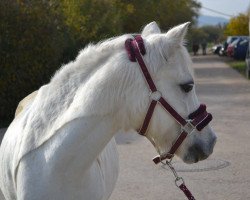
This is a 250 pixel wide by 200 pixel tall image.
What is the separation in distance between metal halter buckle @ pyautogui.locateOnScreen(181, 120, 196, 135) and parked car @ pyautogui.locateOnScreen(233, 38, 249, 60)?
33886 millimetres

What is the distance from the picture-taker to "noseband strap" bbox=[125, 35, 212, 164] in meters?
2.43

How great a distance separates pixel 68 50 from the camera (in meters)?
16.7

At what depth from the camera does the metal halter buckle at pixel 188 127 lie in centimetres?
247

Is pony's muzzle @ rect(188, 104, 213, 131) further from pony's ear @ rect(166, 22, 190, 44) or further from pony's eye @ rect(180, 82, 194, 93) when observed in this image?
A: pony's ear @ rect(166, 22, 190, 44)

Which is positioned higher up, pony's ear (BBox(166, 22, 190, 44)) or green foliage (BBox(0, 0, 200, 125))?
pony's ear (BBox(166, 22, 190, 44))

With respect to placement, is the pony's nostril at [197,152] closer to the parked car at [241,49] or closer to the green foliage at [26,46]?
the green foliage at [26,46]

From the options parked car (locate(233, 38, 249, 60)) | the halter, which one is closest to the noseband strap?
the halter

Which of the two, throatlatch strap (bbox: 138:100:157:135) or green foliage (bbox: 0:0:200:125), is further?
green foliage (bbox: 0:0:200:125)

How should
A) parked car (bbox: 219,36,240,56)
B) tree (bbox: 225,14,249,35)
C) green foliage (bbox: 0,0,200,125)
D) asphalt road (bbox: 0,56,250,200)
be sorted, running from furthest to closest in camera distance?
tree (bbox: 225,14,249,35)
parked car (bbox: 219,36,240,56)
green foliage (bbox: 0,0,200,125)
asphalt road (bbox: 0,56,250,200)

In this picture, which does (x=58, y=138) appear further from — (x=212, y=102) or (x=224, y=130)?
(x=212, y=102)

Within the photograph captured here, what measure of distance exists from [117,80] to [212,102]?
13.3 meters

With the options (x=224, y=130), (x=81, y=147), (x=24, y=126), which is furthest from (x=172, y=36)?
(x=224, y=130)

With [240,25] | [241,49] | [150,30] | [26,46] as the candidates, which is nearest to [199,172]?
[150,30]

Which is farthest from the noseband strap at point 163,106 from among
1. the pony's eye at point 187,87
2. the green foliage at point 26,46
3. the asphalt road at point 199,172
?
the green foliage at point 26,46
